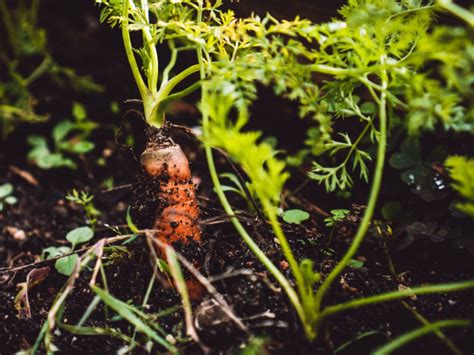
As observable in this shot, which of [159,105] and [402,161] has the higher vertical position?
[159,105]

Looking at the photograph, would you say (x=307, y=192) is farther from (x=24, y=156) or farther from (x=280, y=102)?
(x=24, y=156)

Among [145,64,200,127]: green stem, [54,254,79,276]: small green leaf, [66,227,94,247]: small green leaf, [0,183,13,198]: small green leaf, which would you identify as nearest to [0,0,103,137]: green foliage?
[0,183,13,198]: small green leaf

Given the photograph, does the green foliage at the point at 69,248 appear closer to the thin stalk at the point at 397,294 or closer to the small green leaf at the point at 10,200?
the small green leaf at the point at 10,200

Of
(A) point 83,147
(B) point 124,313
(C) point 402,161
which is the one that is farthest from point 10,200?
(C) point 402,161

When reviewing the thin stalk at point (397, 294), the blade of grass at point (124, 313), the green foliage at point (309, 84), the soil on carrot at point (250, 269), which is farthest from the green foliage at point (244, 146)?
the blade of grass at point (124, 313)

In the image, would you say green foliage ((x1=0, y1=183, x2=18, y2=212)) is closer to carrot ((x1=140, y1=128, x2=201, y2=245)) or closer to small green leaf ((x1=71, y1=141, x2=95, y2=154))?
small green leaf ((x1=71, y1=141, x2=95, y2=154))

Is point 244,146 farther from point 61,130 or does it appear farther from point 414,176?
point 61,130

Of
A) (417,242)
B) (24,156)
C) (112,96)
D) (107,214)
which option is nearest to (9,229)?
(107,214)
